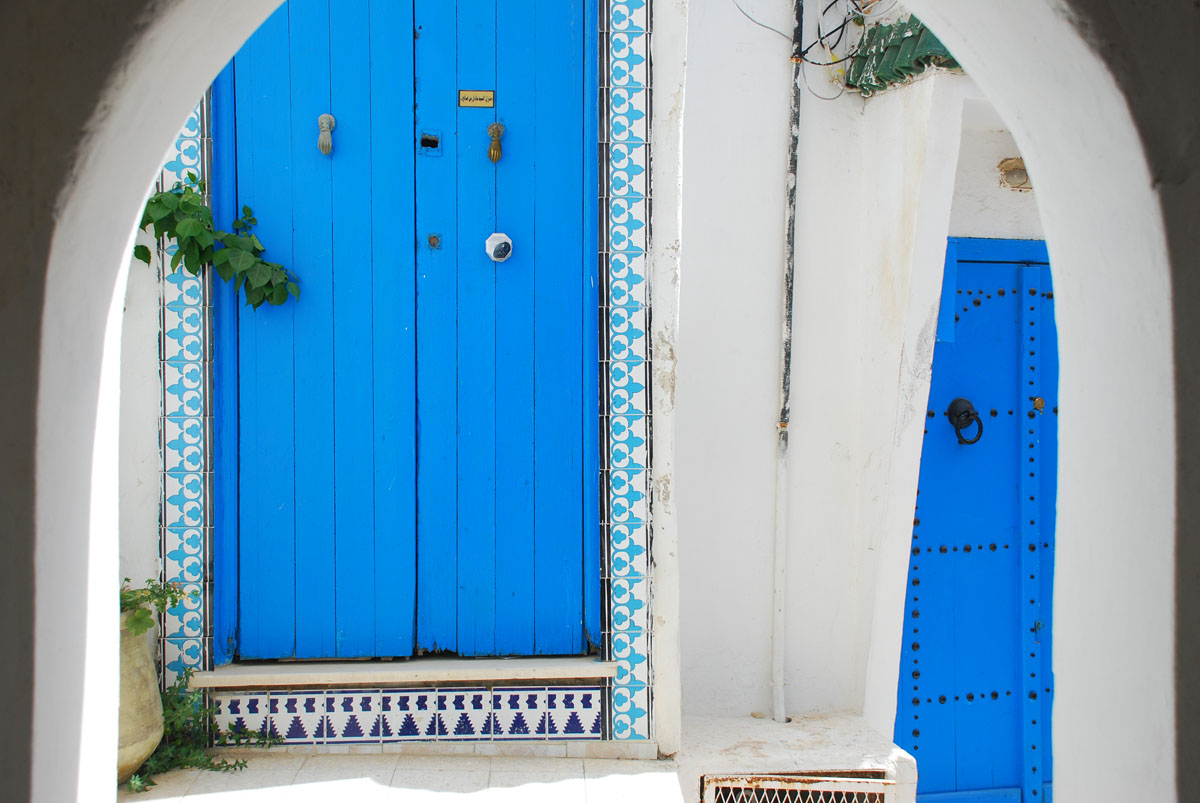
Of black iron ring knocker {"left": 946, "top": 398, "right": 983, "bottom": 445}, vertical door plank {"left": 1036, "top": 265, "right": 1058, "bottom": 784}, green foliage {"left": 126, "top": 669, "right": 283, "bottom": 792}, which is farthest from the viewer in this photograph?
vertical door plank {"left": 1036, "top": 265, "right": 1058, "bottom": 784}

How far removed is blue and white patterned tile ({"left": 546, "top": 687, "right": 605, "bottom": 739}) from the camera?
3.28 m

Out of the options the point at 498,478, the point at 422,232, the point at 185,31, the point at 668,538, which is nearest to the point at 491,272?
the point at 422,232

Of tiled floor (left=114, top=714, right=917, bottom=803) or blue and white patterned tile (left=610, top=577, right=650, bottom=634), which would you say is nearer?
tiled floor (left=114, top=714, right=917, bottom=803)

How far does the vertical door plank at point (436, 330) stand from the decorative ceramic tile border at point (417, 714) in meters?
0.22

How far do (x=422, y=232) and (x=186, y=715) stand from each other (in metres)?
1.82

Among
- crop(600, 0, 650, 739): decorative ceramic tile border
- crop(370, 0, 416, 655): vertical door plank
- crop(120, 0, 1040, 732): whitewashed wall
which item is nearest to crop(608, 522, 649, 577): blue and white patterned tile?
crop(600, 0, 650, 739): decorative ceramic tile border

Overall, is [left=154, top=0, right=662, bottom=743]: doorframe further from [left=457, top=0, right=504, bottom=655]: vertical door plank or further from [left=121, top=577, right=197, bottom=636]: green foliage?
[left=457, top=0, right=504, bottom=655]: vertical door plank

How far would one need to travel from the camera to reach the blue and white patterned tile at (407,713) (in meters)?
3.23

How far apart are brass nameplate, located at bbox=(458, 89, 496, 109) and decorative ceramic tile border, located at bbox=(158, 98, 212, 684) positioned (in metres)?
0.88

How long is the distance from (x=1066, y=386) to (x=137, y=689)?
2800 mm

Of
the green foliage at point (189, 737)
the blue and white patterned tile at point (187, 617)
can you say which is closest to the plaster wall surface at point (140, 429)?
the blue and white patterned tile at point (187, 617)

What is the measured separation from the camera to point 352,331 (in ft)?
10.8

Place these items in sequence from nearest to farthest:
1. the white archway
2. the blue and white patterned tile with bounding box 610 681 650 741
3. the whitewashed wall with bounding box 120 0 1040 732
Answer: the white archway, the blue and white patterned tile with bounding box 610 681 650 741, the whitewashed wall with bounding box 120 0 1040 732

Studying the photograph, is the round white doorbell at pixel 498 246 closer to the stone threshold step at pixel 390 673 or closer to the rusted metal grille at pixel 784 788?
the stone threshold step at pixel 390 673
